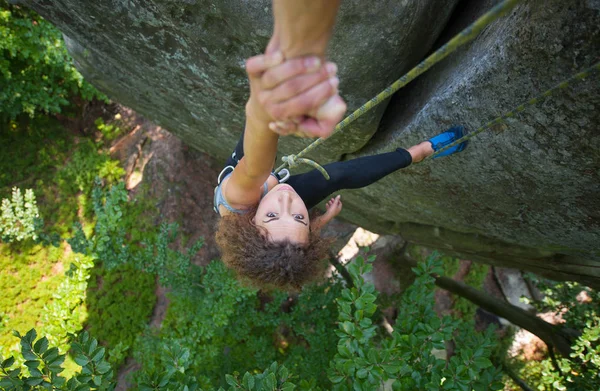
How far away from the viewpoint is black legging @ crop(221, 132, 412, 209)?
2.22 m

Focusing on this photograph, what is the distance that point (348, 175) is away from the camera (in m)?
2.28

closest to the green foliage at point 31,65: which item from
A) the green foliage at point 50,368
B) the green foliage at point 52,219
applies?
the green foliage at point 52,219

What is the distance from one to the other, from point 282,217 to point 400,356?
0.99m

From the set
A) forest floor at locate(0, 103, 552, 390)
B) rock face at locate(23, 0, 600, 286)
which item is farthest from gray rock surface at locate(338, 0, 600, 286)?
forest floor at locate(0, 103, 552, 390)

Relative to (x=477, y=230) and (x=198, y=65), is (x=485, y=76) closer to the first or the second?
→ (x=477, y=230)

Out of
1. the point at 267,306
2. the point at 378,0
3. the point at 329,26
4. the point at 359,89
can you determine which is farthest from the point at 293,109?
the point at 267,306

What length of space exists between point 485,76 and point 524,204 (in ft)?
2.99

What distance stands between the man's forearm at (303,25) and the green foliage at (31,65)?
17.3 feet

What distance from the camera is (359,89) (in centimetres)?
231

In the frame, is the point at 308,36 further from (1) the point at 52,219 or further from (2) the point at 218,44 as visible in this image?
(1) the point at 52,219

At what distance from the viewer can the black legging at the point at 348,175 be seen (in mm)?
A: 2225

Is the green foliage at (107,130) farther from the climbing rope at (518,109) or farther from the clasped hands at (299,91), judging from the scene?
the clasped hands at (299,91)

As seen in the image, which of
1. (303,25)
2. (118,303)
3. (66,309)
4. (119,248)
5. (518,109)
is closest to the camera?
(303,25)

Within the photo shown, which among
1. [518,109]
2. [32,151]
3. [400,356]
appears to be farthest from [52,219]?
[518,109]
